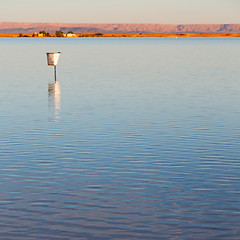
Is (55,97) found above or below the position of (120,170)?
below

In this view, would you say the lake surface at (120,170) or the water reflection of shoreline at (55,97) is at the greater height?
the lake surface at (120,170)

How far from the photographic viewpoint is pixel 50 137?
28.5 metres

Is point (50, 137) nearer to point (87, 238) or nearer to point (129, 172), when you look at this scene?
point (129, 172)

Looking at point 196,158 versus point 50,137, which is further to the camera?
point 50,137

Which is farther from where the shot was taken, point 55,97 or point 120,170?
point 55,97

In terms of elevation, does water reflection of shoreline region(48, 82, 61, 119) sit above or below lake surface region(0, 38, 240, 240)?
below

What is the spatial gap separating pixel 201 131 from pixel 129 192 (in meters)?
13.4

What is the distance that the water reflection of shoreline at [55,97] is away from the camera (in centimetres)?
4108

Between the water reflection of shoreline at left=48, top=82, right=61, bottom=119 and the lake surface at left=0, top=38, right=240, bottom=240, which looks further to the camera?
the water reflection of shoreline at left=48, top=82, right=61, bottom=119

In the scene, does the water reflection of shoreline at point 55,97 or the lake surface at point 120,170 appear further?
the water reflection of shoreline at point 55,97

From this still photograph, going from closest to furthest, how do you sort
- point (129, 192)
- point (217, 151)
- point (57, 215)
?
point (57, 215), point (129, 192), point (217, 151)

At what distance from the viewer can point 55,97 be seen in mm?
50375

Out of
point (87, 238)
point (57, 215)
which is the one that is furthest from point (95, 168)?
point (87, 238)

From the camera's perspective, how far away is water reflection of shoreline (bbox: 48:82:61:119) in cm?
4108
